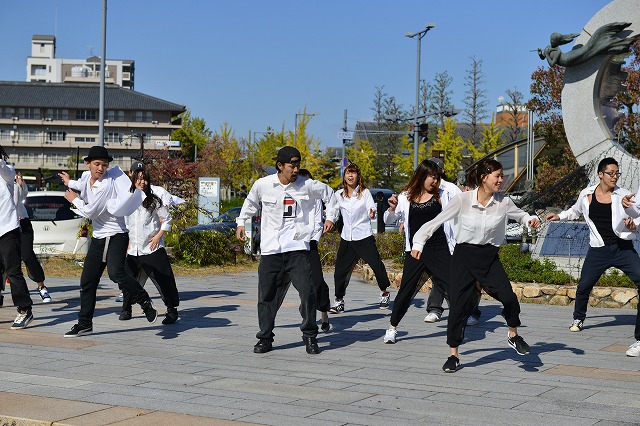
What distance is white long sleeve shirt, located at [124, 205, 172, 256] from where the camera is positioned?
34.6ft

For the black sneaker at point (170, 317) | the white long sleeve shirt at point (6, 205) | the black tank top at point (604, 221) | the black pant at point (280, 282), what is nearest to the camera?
the black pant at point (280, 282)

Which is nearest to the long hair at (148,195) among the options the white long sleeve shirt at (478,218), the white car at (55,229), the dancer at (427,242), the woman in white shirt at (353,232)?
the woman in white shirt at (353,232)

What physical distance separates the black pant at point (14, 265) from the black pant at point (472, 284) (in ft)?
15.3

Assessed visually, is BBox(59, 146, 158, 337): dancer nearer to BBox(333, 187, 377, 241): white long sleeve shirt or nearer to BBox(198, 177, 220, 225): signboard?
BBox(333, 187, 377, 241): white long sleeve shirt

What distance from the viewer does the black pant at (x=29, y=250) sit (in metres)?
12.0

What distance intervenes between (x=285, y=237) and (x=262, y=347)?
1013 mm

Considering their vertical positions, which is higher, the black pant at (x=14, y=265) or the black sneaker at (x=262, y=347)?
the black pant at (x=14, y=265)

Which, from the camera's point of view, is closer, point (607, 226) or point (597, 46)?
point (607, 226)

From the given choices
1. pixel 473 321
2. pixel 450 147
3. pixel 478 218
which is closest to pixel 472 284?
pixel 478 218

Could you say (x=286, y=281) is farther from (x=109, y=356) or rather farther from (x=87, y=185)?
(x=87, y=185)

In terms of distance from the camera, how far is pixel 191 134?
93562 millimetres

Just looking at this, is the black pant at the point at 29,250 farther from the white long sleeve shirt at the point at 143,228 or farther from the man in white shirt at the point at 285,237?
the man in white shirt at the point at 285,237

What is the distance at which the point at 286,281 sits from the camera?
864 cm

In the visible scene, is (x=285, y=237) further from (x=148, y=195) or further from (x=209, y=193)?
(x=209, y=193)
